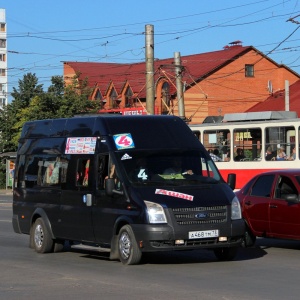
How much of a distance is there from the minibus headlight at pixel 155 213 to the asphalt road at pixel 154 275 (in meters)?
0.74

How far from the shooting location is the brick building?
214ft

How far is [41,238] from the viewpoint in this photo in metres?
16.2

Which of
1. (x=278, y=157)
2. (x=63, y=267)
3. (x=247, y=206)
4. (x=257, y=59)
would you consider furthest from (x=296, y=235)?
(x=257, y=59)

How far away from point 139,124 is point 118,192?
4.42ft

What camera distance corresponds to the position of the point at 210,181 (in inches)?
557

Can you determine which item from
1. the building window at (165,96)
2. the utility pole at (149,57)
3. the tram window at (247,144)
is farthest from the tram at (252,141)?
the building window at (165,96)

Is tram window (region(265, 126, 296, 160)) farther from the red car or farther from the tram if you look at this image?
the red car

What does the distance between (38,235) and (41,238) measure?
0.14 m

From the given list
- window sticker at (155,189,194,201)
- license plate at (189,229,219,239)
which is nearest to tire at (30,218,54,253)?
window sticker at (155,189,194,201)

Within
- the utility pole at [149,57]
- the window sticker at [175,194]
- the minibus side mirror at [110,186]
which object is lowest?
the window sticker at [175,194]

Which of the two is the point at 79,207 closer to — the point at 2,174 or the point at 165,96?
the point at 165,96

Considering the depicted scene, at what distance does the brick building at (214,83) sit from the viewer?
2571 inches

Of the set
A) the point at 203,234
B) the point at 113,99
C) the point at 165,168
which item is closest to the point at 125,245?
the point at 203,234

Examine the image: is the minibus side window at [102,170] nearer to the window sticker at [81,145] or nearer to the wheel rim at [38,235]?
the window sticker at [81,145]
